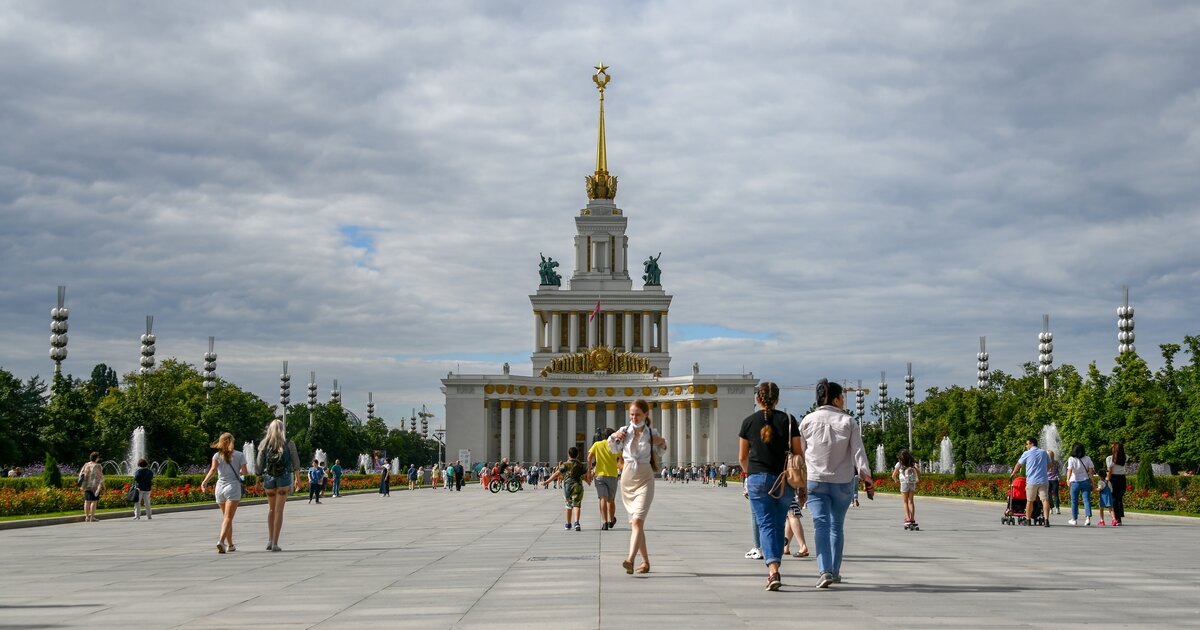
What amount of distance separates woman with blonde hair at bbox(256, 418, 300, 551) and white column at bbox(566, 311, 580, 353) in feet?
367

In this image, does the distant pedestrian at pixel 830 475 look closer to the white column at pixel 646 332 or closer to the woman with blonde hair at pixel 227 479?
the woman with blonde hair at pixel 227 479

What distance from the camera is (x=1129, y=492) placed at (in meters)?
33.1

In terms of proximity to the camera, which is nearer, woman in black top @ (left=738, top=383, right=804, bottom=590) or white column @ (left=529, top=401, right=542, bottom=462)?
woman in black top @ (left=738, top=383, right=804, bottom=590)

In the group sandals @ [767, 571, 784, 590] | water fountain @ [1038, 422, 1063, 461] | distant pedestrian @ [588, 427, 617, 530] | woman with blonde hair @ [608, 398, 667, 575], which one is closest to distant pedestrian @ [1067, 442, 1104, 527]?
distant pedestrian @ [588, 427, 617, 530]

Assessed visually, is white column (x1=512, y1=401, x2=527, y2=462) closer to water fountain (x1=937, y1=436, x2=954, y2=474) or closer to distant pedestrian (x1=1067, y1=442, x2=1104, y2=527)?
water fountain (x1=937, y1=436, x2=954, y2=474)

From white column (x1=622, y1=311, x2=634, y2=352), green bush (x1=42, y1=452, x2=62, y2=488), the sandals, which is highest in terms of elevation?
white column (x1=622, y1=311, x2=634, y2=352)

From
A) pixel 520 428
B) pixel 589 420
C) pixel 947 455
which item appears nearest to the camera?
pixel 947 455

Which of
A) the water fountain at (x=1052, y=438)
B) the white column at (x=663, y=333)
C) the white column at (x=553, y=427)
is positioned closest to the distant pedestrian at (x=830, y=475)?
the water fountain at (x=1052, y=438)

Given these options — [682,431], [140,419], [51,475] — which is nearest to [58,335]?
[140,419]

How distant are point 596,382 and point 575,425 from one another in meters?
4.76

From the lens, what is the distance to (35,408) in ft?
198

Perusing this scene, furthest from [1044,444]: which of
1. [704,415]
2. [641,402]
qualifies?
[641,402]

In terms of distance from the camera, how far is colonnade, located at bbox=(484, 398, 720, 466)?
115375mm

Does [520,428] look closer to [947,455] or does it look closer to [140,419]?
[947,455]
